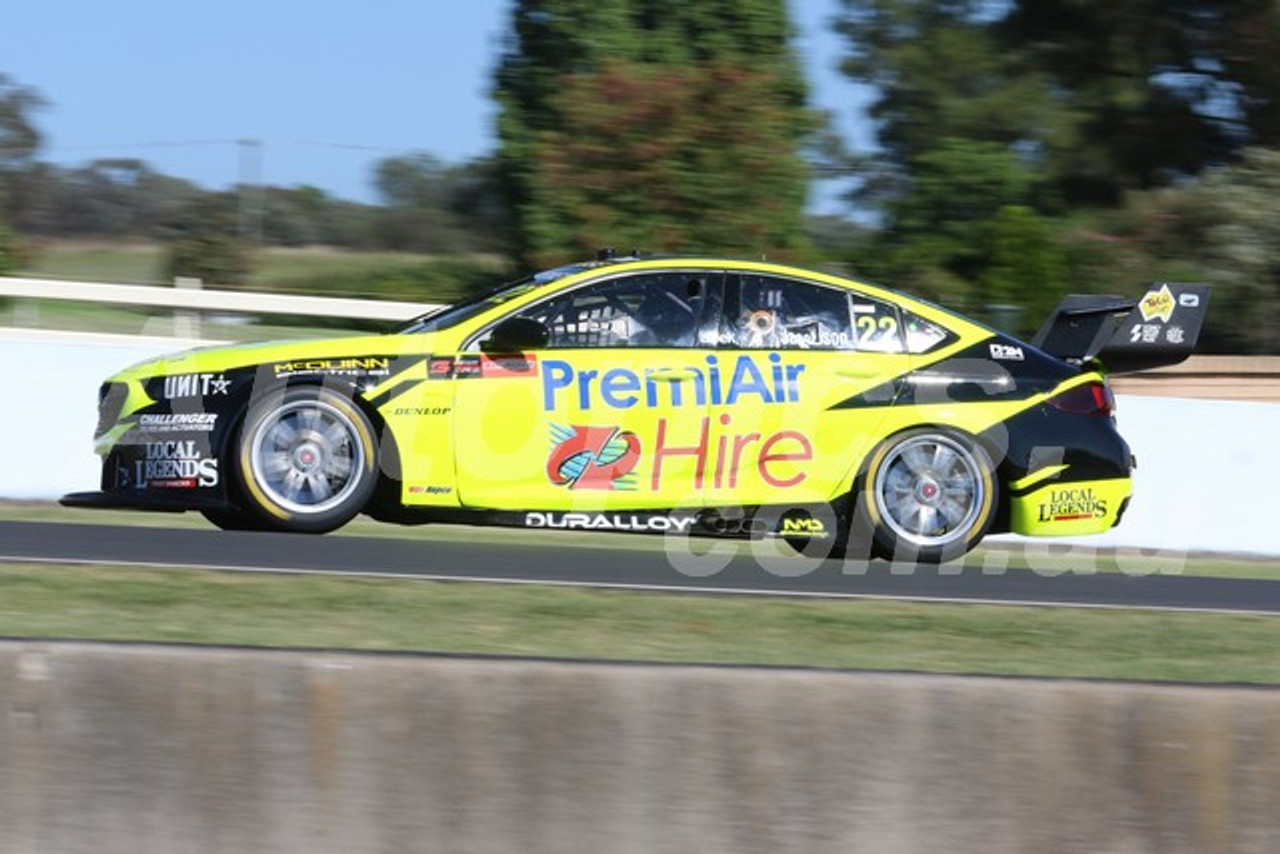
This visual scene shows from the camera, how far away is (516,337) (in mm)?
9703

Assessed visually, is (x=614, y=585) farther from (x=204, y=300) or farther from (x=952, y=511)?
(x=204, y=300)

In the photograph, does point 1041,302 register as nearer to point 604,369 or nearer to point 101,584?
point 604,369

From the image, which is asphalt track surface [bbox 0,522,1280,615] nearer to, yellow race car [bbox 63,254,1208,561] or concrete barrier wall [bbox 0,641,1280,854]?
yellow race car [bbox 63,254,1208,561]

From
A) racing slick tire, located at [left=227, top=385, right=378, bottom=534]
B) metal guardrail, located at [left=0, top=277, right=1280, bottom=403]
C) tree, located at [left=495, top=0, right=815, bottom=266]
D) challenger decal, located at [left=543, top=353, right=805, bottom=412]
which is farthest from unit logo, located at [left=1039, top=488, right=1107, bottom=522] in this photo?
tree, located at [left=495, top=0, right=815, bottom=266]

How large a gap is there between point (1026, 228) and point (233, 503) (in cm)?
1516

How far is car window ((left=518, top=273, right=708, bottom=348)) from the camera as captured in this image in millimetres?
9930

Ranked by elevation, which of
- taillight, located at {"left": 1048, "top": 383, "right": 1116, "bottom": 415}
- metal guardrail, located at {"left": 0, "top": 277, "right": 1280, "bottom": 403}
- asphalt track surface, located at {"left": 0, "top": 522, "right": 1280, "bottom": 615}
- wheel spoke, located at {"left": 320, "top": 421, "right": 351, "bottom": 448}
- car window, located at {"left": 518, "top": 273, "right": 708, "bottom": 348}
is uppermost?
metal guardrail, located at {"left": 0, "top": 277, "right": 1280, "bottom": 403}

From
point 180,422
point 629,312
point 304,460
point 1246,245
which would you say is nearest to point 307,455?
point 304,460

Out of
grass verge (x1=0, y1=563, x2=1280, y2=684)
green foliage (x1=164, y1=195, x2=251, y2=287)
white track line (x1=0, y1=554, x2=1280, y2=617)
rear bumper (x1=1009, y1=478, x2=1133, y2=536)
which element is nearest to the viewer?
grass verge (x1=0, y1=563, x2=1280, y2=684)

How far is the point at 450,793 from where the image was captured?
5.04 m

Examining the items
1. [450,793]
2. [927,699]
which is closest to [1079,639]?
[927,699]

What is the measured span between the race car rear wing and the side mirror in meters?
2.79

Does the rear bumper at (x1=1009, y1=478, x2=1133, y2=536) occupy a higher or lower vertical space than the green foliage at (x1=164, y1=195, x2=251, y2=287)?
lower

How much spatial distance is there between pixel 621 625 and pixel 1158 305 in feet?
15.3
